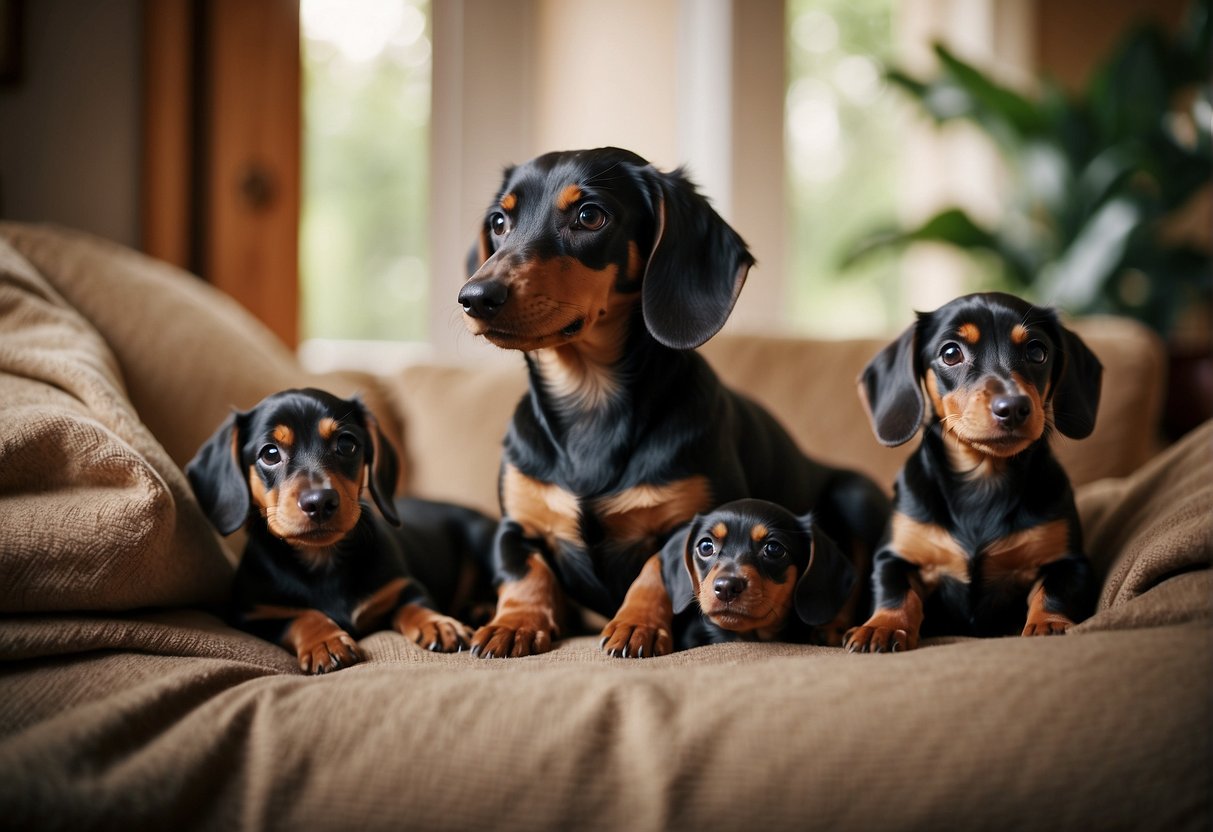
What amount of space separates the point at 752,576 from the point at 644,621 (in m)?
0.18

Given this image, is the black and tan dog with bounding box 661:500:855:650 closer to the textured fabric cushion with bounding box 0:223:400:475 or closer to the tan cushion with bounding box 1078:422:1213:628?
the tan cushion with bounding box 1078:422:1213:628

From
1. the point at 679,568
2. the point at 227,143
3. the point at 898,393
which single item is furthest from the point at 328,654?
the point at 227,143

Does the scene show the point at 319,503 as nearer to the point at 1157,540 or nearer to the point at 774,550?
the point at 774,550

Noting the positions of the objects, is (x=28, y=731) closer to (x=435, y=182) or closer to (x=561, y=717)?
(x=561, y=717)

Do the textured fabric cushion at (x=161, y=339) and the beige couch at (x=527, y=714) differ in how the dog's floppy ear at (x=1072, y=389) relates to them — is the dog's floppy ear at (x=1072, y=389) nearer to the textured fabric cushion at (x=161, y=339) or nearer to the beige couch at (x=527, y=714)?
the beige couch at (x=527, y=714)

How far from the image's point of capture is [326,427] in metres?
1.54

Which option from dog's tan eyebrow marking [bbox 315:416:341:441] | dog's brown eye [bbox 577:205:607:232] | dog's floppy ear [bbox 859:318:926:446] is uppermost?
dog's brown eye [bbox 577:205:607:232]

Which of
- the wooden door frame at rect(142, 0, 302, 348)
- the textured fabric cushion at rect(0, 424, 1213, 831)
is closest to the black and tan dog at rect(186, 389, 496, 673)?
the textured fabric cushion at rect(0, 424, 1213, 831)

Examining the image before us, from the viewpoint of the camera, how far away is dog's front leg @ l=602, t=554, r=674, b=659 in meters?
1.41

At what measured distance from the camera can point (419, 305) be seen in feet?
11.4

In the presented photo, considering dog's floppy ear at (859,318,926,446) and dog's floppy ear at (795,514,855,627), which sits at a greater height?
dog's floppy ear at (859,318,926,446)

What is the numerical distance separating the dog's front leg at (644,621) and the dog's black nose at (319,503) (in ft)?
1.44

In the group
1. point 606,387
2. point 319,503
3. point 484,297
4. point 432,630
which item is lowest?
point 432,630

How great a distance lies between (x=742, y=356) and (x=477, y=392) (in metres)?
0.66
